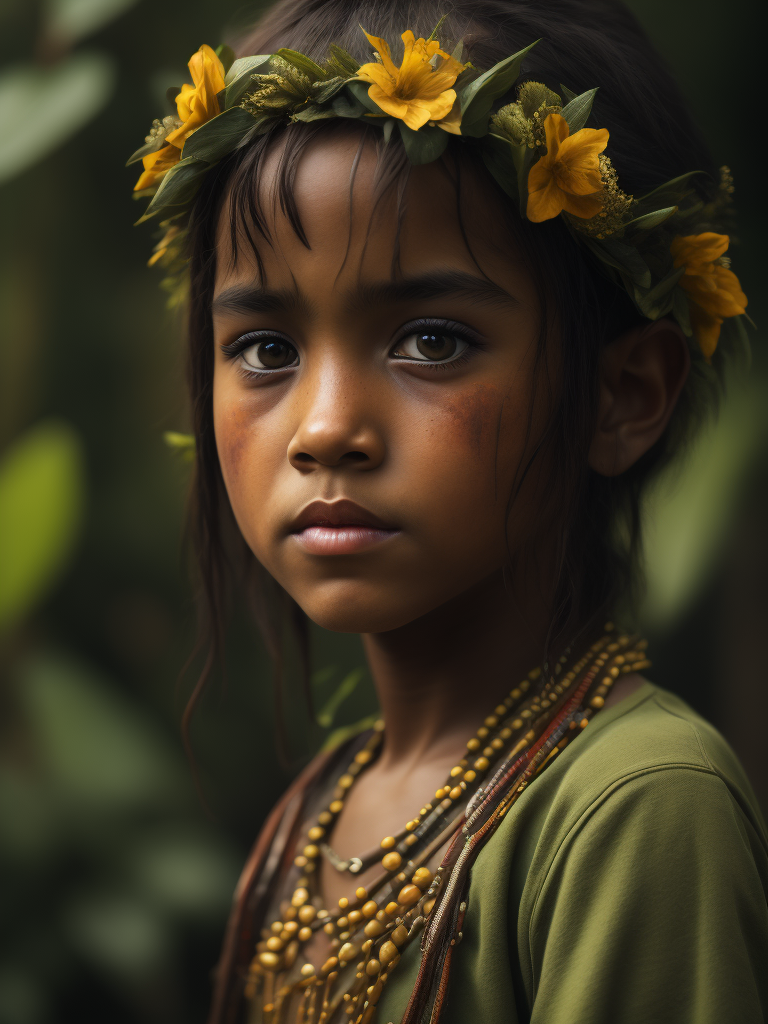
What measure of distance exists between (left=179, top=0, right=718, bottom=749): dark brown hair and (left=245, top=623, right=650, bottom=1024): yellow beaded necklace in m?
0.05

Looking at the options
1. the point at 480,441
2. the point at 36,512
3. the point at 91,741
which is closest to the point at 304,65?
the point at 480,441

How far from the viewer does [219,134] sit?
0.85 meters

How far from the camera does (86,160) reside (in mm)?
1825

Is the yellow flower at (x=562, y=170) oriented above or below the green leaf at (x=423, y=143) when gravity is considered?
below

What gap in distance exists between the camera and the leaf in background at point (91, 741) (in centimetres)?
163

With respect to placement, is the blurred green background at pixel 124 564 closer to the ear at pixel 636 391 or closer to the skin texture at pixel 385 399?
the ear at pixel 636 391

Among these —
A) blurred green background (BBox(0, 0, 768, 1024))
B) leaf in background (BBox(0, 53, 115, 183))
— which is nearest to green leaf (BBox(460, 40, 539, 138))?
blurred green background (BBox(0, 0, 768, 1024))

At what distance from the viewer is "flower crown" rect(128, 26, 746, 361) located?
2.49ft

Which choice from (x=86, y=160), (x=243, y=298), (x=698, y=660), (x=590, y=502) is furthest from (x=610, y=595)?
(x=86, y=160)

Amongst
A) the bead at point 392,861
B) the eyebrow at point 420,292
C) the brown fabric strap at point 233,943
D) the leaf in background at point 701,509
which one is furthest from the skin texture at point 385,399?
the leaf in background at point 701,509

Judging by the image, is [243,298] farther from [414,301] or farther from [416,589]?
[416,589]

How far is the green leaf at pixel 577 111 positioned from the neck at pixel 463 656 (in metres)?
0.40

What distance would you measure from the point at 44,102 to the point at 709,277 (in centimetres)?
115

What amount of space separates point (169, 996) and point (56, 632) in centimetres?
69
